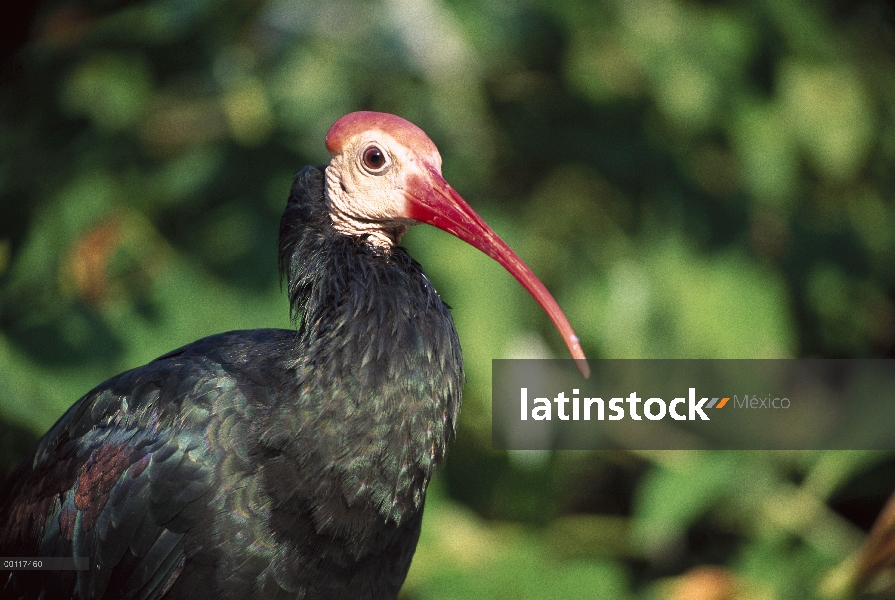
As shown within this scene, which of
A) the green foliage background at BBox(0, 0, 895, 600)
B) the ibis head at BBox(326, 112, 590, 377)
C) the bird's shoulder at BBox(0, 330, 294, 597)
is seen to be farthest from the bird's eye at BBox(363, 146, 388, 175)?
the green foliage background at BBox(0, 0, 895, 600)

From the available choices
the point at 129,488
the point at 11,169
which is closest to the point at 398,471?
the point at 129,488

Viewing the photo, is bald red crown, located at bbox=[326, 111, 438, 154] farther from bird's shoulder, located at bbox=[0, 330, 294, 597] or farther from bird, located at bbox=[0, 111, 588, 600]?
bird's shoulder, located at bbox=[0, 330, 294, 597]

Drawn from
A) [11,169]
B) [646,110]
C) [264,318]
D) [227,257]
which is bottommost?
[264,318]

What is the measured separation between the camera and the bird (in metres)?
1.53

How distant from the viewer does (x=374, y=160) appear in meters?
1.66

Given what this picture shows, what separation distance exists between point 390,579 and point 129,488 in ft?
1.68

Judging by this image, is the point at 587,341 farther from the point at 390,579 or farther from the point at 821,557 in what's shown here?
the point at 390,579

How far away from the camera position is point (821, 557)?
285cm

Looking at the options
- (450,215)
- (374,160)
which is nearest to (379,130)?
(374,160)

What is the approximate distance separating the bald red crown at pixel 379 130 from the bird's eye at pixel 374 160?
0.03 meters

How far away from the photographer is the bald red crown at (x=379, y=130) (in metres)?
1.63

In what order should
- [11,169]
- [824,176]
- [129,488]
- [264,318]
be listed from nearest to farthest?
[129,488] → [264,318] → [11,169] → [824,176]

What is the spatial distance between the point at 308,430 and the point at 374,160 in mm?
506

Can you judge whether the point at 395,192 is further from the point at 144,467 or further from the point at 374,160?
the point at 144,467
